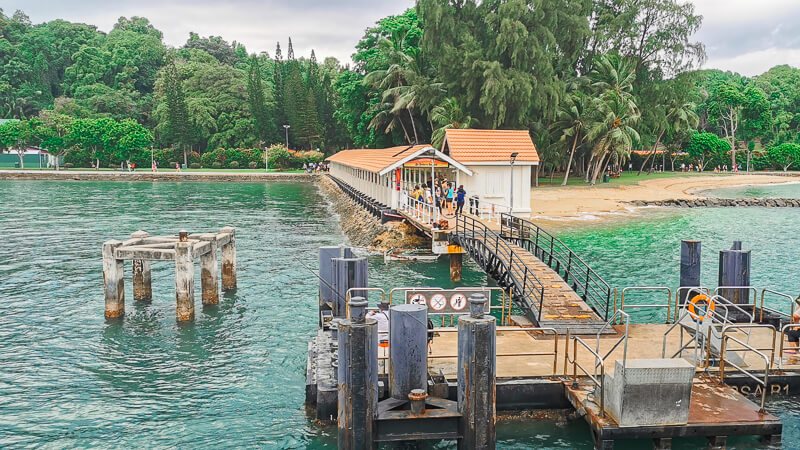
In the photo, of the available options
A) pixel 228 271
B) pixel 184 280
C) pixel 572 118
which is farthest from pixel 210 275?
pixel 572 118

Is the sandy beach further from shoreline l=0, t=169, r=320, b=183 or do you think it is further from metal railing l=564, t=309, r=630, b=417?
shoreline l=0, t=169, r=320, b=183

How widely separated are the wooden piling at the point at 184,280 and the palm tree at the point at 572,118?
46.5 metres

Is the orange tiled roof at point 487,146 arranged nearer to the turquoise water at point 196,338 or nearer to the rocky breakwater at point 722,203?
the turquoise water at point 196,338

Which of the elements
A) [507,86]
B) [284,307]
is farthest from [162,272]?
[507,86]

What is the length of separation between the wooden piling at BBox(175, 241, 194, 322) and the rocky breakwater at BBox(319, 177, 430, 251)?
486 inches

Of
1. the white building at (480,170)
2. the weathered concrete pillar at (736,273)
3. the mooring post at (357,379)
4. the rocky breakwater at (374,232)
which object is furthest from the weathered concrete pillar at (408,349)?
the white building at (480,170)

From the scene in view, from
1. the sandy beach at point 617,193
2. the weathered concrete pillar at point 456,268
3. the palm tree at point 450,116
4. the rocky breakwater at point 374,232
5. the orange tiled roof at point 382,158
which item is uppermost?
the palm tree at point 450,116

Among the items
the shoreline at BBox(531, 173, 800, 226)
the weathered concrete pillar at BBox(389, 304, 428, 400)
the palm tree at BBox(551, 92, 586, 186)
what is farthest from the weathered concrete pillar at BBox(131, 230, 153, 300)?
the palm tree at BBox(551, 92, 586, 186)

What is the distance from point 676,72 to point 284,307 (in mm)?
55665

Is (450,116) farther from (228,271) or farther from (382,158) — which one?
(228,271)

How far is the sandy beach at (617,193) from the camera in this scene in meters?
46.5

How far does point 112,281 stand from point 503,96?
40305mm

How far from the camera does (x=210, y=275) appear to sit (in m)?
21.1

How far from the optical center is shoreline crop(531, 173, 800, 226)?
44.0 metres
